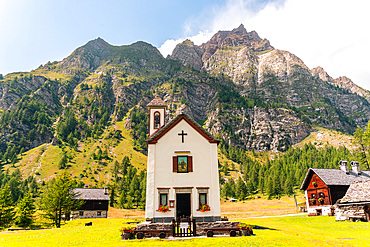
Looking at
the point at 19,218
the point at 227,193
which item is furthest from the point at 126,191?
the point at 19,218

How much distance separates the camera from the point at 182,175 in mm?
31781

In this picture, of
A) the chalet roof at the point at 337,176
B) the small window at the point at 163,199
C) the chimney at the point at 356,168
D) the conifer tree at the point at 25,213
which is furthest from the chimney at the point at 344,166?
the conifer tree at the point at 25,213

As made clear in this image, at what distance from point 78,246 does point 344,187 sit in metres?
55.7

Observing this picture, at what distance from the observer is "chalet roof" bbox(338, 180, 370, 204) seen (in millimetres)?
35531

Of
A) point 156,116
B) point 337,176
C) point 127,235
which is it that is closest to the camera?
point 127,235

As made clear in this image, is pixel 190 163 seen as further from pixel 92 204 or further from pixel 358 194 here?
pixel 92 204

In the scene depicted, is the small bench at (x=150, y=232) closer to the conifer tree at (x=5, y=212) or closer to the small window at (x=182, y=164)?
the small window at (x=182, y=164)

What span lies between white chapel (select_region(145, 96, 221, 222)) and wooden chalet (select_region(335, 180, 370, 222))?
21097 millimetres

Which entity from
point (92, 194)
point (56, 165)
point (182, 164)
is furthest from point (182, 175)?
point (56, 165)

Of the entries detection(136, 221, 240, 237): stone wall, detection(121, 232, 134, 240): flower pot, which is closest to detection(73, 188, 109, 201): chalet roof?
detection(136, 221, 240, 237): stone wall

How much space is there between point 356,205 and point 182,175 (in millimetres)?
26414

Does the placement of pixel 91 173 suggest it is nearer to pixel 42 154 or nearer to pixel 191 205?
pixel 42 154

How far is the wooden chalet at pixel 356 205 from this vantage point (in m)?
34.6

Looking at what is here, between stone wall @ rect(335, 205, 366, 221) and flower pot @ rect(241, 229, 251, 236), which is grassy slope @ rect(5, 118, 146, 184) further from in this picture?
flower pot @ rect(241, 229, 251, 236)
